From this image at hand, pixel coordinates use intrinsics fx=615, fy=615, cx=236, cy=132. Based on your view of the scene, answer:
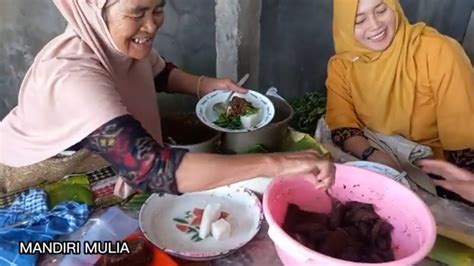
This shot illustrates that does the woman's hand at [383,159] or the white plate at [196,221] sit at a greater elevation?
the white plate at [196,221]

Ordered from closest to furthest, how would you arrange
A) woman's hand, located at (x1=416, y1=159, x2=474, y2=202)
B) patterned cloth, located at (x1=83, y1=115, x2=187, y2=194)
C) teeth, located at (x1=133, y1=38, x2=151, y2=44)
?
1. patterned cloth, located at (x1=83, y1=115, x2=187, y2=194)
2. teeth, located at (x1=133, y1=38, x2=151, y2=44)
3. woman's hand, located at (x1=416, y1=159, x2=474, y2=202)

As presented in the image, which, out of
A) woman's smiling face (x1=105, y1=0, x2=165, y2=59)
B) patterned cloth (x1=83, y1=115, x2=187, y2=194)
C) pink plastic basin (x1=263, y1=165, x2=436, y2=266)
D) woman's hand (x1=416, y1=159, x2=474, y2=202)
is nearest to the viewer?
pink plastic basin (x1=263, y1=165, x2=436, y2=266)

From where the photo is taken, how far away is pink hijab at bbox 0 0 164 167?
5.24 feet

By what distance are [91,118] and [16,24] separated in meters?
1.51

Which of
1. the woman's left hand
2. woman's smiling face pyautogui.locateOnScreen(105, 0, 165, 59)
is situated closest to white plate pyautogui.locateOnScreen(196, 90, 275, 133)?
the woman's left hand

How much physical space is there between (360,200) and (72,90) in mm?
815

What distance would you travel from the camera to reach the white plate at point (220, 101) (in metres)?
2.01

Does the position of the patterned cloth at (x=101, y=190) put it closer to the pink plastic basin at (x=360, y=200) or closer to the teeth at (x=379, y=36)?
the pink plastic basin at (x=360, y=200)

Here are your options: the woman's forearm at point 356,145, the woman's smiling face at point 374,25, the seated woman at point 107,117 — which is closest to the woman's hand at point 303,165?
the seated woman at point 107,117

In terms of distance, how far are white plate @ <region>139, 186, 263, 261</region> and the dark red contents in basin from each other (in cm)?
17

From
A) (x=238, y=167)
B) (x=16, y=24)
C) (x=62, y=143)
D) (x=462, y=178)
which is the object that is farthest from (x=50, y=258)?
(x=16, y=24)

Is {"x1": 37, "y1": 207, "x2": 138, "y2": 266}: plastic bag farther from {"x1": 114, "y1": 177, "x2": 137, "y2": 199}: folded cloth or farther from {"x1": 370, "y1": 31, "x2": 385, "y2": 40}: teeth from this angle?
{"x1": 370, "y1": 31, "x2": 385, "y2": 40}: teeth

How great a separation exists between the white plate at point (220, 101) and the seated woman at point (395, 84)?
41 cm

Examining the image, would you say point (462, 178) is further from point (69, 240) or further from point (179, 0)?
point (179, 0)
